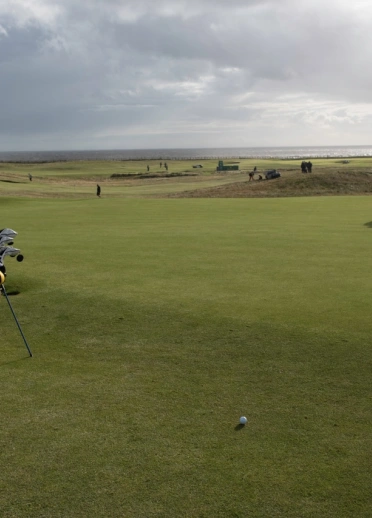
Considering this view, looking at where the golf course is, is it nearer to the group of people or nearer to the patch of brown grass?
the patch of brown grass

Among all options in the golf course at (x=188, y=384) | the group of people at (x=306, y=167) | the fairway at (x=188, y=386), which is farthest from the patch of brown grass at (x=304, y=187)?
the fairway at (x=188, y=386)

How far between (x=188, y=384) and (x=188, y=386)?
0.18 ft

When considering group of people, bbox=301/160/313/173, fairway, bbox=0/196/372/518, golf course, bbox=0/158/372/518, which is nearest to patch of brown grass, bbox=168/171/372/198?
group of people, bbox=301/160/313/173

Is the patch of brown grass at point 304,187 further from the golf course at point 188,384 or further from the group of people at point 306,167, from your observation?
the golf course at point 188,384

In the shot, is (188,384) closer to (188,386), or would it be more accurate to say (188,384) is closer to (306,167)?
(188,386)

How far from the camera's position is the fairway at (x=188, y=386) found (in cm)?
461

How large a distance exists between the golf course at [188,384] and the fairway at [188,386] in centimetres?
2

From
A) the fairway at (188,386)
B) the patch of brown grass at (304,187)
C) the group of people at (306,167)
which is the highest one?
the group of people at (306,167)

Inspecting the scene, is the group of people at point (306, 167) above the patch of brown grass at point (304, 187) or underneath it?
above

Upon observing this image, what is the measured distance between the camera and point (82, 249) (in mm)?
14812

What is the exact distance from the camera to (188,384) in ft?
21.5

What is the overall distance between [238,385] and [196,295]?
356 centimetres

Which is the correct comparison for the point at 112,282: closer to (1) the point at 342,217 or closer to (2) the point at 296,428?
(2) the point at 296,428

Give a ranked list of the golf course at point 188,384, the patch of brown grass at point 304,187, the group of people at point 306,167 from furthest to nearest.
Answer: the group of people at point 306,167 < the patch of brown grass at point 304,187 < the golf course at point 188,384
